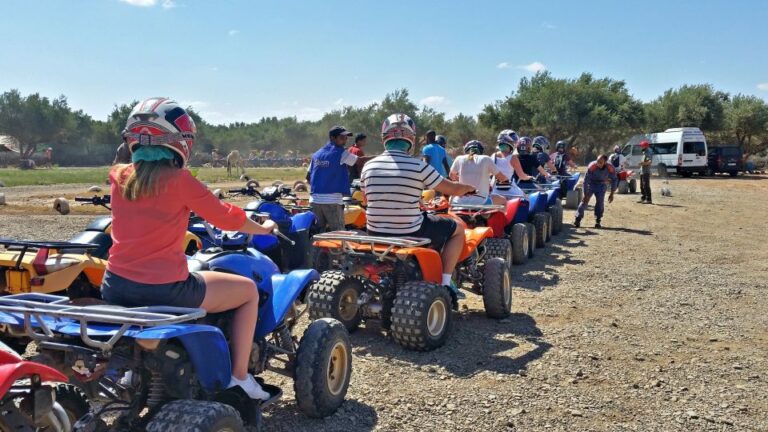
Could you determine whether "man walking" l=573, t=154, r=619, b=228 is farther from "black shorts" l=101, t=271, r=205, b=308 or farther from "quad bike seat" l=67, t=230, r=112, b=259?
"black shorts" l=101, t=271, r=205, b=308

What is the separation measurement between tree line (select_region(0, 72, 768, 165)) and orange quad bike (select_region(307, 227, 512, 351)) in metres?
41.5

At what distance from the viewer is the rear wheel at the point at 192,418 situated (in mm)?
2861

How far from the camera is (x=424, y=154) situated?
11.6 meters

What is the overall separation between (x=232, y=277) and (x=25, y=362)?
3.68ft

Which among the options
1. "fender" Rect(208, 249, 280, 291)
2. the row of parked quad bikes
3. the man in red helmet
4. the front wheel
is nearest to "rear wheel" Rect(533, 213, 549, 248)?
the row of parked quad bikes

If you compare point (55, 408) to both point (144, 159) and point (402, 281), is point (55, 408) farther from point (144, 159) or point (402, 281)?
point (402, 281)

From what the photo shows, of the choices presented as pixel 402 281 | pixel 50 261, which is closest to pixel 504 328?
pixel 402 281

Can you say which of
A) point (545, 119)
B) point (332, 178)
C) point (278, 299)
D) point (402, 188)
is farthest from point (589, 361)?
point (545, 119)

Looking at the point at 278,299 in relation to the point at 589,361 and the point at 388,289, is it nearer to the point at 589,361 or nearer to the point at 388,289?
the point at 388,289

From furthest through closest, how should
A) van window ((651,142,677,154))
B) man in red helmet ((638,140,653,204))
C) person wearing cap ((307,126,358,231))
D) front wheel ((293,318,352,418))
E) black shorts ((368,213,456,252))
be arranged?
van window ((651,142,677,154)) < man in red helmet ((638,140,653,204)) < person wearing cap ((307,126,358,231)) < black shorts ((368,213,456,252)) < front wheel ((293,318,352,418))

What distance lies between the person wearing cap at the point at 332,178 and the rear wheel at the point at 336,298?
2358 mm

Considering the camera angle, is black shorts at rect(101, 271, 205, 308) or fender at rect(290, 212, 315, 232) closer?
black shorts at rect(101, 271, 205, 308)

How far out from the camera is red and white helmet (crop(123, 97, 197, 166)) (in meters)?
3.17

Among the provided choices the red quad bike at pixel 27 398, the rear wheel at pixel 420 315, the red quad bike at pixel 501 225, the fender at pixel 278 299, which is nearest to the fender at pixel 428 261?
the rear wheel at pixel 420 315
